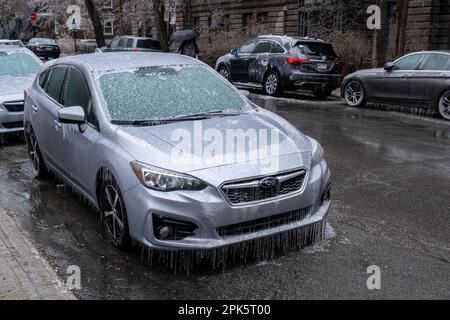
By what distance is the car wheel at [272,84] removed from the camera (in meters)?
17.0

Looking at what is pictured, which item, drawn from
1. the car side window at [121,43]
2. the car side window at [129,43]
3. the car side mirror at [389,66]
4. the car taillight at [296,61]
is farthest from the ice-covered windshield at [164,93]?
the car side window at [121,43]

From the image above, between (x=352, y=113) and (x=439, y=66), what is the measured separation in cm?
232

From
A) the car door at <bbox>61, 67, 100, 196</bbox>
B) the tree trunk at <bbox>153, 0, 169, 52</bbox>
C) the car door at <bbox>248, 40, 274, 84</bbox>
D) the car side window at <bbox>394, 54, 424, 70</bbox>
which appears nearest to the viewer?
the car door at <bbox>61, 67, 100, 196</bbox>

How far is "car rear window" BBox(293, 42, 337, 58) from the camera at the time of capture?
16.7m

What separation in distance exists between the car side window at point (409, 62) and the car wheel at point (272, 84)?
12.9 ft

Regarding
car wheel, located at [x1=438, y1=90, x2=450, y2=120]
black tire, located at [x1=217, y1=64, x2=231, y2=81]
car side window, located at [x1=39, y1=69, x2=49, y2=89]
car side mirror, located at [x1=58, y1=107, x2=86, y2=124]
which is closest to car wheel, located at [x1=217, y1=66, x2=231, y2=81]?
black tire, located at [x1=217, y1=64, x2=231, y2=81]

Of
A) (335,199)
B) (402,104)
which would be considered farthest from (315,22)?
(335,199)

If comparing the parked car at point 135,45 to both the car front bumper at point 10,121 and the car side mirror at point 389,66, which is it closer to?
the car side mirror at point 389,66

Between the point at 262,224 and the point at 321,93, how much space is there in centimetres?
1347

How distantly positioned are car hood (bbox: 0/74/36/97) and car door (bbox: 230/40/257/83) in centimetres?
884

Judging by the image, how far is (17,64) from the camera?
1136 centimetres

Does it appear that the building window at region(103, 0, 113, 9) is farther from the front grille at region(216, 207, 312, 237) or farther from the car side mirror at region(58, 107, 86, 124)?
the front grille at region(216, 207, 312, 237)

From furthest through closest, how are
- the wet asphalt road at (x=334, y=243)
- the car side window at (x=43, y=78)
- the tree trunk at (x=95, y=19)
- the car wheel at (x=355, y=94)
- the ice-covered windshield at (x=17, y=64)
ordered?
the tree trunk at (x=95, y=19), the car wheel at (x=355, y=94), the ice-covered windshield at (x=17, y=64), the car side window at (x=43, y=78), the wet asphalt road at (x=334, y=243)

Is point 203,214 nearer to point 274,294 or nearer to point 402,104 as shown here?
point 274,294
